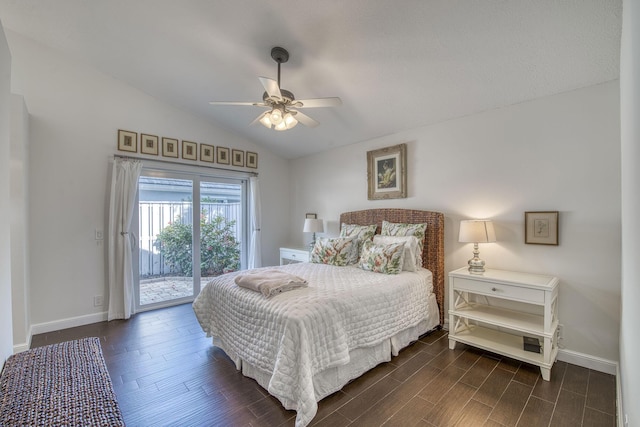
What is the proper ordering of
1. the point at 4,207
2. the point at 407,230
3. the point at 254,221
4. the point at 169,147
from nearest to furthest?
the point at 4,207 < the point at 407,230 < the point at 169,147 < the point at 254,221

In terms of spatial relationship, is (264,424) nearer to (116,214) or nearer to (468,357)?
(468,357)

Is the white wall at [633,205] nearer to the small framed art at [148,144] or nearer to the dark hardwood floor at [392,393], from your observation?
the dark hardwood floor at [392,393]

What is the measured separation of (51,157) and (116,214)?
2.95 feet

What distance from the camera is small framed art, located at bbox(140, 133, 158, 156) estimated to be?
379 centimetres

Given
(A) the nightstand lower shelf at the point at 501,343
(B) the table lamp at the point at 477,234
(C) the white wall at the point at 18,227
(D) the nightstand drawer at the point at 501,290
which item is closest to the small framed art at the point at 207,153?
(C) the white wall at the point at 18,227

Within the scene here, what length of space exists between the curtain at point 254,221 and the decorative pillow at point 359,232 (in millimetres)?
1663

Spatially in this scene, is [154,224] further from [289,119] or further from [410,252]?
[410,252]

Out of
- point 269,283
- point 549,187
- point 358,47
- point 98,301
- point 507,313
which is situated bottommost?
point 98,301

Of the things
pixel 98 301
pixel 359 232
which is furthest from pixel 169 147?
pixel 359 232

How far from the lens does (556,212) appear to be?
2514 mm

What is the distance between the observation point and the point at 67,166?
331 cm

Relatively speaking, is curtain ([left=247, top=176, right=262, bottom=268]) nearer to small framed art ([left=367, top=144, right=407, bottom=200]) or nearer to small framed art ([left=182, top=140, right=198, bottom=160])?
small framed art ([left=182, top=140, right=198, bottom=160])

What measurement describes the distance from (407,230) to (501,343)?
1.41 meters

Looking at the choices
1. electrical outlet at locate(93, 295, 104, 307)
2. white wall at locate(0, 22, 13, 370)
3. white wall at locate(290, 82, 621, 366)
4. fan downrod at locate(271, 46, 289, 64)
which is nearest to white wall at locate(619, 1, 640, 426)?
white wall at locate(290, 82, 621, 366)
